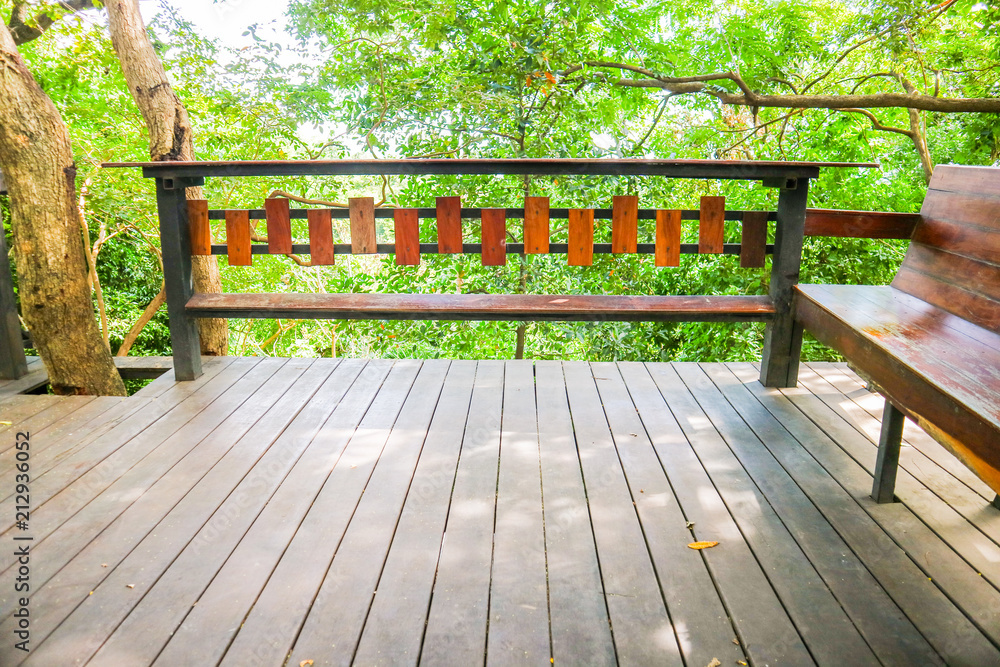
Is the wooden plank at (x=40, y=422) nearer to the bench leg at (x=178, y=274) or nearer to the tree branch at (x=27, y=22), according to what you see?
the bench leg at (x=178, y=274)

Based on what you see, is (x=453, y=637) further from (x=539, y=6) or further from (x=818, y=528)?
(x=539, y=6)

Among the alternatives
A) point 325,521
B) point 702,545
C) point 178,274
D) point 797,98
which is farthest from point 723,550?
point 797,98

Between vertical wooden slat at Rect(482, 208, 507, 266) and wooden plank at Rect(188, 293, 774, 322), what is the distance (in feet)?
0.57

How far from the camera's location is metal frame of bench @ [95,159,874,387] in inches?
101

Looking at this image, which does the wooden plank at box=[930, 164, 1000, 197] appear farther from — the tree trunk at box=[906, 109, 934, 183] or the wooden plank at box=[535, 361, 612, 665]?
the tree trunk at box=[906, 109, 934, 183]

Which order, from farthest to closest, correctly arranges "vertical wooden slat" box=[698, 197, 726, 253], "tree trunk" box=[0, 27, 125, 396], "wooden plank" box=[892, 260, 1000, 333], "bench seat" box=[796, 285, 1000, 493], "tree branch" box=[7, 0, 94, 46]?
"tree branch" box=[7, 0, 94, 46] → "tree trunk" box=[0, 27, 125, 396] → "vertical wooden slat" box=[698, 197, 726, 253] → "wooden plank" box=[892, 260, 1000, 333] → "bench seat" box=[796, 285, 1000, 493]

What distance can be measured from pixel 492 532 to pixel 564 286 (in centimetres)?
343

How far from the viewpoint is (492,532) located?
1701mm

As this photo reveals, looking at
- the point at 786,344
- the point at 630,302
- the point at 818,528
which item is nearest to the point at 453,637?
the point at 818,528

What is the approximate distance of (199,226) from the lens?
2.79 m

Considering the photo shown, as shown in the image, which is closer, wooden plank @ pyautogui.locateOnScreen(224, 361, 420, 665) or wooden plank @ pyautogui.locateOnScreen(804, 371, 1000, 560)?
wooden plank @ pyautogui.locateOnScreen(224, 361, 420, 665)

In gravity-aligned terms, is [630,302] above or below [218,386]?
above

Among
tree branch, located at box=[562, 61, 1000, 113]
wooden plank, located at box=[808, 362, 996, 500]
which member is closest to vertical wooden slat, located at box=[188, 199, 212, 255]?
wooden plank, located at box=[808, 362, 996, 500]

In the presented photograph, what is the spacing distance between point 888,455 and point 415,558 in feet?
4.26
